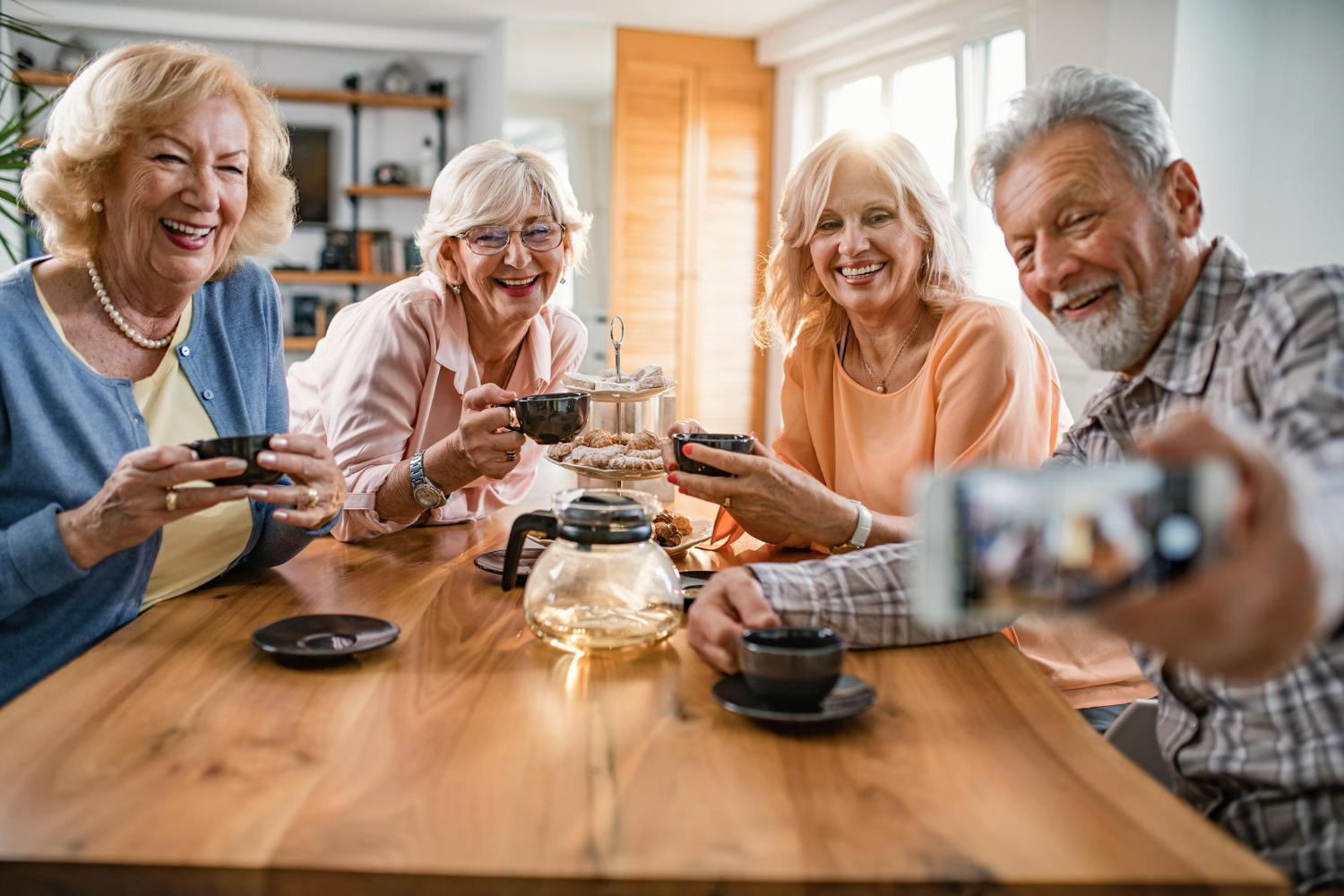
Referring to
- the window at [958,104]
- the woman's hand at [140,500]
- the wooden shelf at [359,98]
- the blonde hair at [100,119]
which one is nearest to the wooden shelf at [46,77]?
the wooden shelf at [359,98]

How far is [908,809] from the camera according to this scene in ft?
2.89

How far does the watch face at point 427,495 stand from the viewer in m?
1.92

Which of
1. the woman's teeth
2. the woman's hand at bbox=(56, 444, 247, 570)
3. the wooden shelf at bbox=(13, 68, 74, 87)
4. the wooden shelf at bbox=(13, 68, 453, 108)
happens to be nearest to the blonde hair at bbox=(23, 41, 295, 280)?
the woman's teeth

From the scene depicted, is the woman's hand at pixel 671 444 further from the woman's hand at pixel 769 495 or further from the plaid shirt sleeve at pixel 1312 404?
the plaid shirt sleeve at pixel 1312 404

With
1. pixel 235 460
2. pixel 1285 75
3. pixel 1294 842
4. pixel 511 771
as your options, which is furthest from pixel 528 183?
pixel 1285 75

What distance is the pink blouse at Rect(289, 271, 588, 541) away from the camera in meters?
2.08

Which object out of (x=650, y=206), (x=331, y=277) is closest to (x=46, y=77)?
(x=331, y=277)

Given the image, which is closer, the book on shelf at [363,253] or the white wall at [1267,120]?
the white wall at [1267,120]

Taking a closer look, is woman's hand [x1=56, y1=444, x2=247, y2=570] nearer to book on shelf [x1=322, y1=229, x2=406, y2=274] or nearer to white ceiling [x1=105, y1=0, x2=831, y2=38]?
white ceiling [x1=105, y1=0, x2=831, y2=38]

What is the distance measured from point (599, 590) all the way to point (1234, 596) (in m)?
0.77

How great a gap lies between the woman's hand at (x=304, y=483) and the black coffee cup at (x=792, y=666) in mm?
680

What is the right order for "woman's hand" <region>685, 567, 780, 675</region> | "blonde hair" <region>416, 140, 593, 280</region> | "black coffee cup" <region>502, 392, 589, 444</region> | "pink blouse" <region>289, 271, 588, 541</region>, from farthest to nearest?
"blonde hair" <region>416, 140, 593, 280</region>
"pink blouse" <region>289, 271, 588, 541</region>
"black coffee cup" <region>502, 392, 589, 444</region>
"woman's hand" <region>685, 567, 780, 675</region>

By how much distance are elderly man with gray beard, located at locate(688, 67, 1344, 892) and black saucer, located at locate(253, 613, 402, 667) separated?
0.39 meters

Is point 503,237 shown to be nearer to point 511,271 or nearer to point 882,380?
point 511,271
